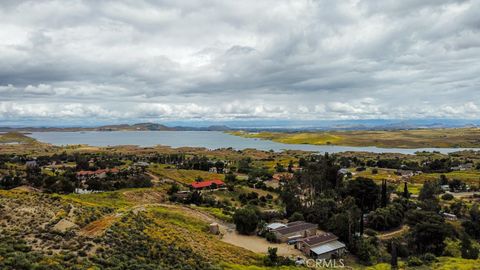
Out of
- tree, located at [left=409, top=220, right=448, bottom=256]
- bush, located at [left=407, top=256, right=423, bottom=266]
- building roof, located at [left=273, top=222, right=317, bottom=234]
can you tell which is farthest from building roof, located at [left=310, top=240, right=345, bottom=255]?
tree, located at [left=409, top=220, right=448, bottom=256]

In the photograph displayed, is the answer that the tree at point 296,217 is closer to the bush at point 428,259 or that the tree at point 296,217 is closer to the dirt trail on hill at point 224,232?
the dirt trail on hill at point 224,232

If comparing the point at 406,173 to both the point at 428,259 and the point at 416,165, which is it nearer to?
the point at 416,165

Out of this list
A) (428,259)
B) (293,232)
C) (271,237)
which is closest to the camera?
(428,259)

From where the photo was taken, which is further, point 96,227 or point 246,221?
point 246,221

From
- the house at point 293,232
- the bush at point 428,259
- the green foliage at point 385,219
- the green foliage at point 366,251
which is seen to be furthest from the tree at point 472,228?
the house at point 293,232

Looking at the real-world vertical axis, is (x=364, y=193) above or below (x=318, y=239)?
above

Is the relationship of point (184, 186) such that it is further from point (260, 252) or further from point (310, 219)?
point (260, 252)

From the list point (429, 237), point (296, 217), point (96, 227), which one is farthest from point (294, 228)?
point (96, 227)
